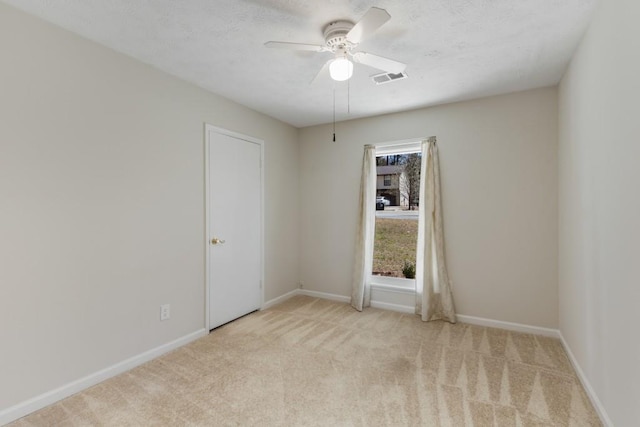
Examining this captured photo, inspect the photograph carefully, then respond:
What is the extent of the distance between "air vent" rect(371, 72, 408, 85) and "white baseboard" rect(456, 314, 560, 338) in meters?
2.65

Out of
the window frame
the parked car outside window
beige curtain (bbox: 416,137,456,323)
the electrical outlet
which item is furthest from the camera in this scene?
the parked car outside window

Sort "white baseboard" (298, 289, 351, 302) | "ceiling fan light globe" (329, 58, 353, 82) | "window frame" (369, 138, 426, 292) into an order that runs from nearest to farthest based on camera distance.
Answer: "ceiling fan light globe" (329, 58, 353, 82)
"window frame" (369, 138, 426, 292)
"white baseboard" (298, 289, 351, 302)

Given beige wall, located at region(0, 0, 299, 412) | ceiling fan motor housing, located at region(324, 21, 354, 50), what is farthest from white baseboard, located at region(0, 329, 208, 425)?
ceiling fan motor housing, located at region(324, 21, 354, 50)

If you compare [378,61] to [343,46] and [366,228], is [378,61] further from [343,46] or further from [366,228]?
[366,228]

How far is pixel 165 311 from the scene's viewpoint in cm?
270

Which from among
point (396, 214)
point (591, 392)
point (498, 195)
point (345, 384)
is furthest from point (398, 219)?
point (591, 392)

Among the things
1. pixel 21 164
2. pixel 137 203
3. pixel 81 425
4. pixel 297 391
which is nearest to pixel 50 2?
pixel 21 164

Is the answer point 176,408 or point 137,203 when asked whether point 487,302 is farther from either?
point 137,203

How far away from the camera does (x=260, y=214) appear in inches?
152

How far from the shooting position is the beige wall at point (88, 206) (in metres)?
1.86

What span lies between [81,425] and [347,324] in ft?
7.72

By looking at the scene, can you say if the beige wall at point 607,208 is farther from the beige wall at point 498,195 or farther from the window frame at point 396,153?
the window frame at point 396,153

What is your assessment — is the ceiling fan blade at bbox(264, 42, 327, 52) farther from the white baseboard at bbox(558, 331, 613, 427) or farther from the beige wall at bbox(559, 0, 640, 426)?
the white baseboard at bbox(558, 331, 613, 427)

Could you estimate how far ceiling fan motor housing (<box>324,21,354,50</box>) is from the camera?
6.39ft
